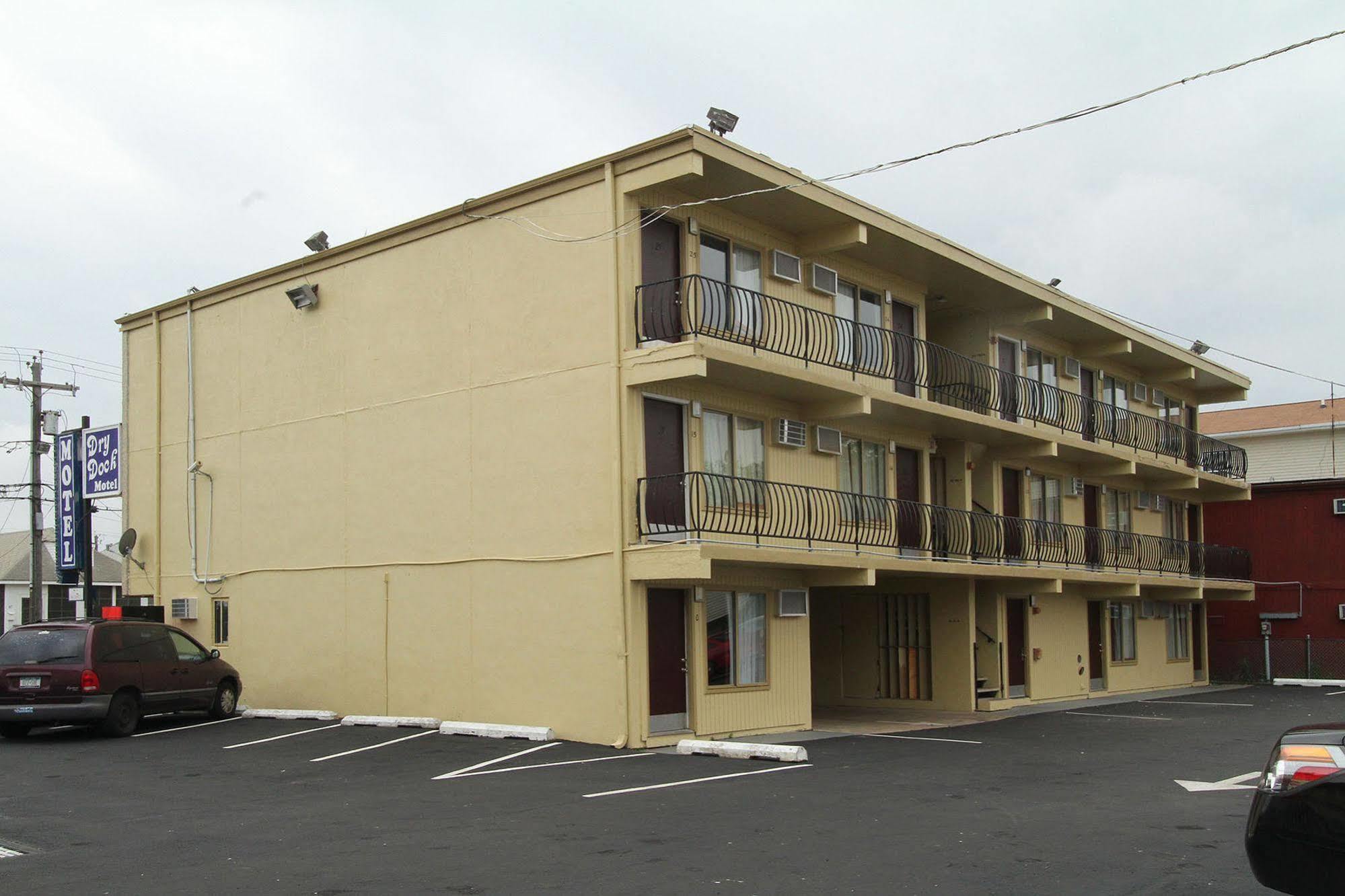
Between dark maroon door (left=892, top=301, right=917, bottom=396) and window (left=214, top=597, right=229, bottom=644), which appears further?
window (left=214, top=597, right=229, bottom=644)

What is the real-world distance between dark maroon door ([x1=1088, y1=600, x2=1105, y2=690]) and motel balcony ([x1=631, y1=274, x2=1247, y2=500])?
3.49 m

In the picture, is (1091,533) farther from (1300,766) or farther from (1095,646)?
(1300,766)

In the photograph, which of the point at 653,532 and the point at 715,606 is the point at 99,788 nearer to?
the point at 653,532

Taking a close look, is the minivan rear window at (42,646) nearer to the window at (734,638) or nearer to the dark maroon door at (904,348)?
the window at (734,638)

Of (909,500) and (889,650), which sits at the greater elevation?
(909,500)

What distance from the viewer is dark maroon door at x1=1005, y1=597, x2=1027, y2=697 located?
25.5 meters

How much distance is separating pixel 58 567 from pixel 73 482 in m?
1.88

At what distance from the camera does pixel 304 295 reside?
70.2 feet

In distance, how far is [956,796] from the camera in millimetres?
12258

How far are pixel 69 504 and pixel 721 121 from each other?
16479 millimetres

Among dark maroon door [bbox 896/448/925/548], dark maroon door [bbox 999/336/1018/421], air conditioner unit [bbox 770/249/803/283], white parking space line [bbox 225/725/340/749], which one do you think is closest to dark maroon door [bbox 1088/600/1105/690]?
dark maroon door [bbox 999/336/1018/421]

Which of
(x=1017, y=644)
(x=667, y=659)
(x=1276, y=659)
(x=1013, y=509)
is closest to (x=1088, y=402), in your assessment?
(x=1013, y=509)

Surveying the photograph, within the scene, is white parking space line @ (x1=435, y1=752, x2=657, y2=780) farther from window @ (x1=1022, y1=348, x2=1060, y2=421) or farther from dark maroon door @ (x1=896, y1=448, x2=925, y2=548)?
window @ (x1=1022, y1=348, x2=1060, y2=421)

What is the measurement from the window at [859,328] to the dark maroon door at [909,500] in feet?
7.79
